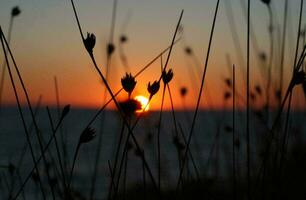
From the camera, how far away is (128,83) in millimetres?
759

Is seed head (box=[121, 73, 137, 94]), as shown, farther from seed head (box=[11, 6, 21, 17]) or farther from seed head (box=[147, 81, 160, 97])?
seed head (box=[11, 6, 21, 17])

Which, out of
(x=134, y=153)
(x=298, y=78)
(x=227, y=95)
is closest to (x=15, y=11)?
(x=298, y=78)

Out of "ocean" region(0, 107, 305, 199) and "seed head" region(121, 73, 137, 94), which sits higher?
"seed head" region(121, 73, 137, 94)

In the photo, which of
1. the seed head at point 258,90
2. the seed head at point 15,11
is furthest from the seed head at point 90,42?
the seed head at point 258,90

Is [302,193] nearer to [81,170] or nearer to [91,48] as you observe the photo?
[91,48]

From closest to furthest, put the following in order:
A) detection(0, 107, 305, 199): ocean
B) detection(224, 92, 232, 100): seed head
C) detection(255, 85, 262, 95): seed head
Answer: detection(0, 107, 305, 199): ocean, detection(255, 85, 262, 95): seed head, detection(224, 92, 232, 100): seed head

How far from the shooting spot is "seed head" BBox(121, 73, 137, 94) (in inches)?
29.7

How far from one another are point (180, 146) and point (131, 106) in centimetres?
37

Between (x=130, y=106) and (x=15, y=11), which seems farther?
(x=15, y=11)

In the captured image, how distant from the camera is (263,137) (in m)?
1.98

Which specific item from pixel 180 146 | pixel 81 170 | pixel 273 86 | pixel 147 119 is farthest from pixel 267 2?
pixel 81 170

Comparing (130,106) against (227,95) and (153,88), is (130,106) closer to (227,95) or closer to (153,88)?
(153,88)

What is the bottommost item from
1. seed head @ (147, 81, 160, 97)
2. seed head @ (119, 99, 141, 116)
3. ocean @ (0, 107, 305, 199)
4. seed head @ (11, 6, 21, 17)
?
ocean @ (0, 107, 305, 199)

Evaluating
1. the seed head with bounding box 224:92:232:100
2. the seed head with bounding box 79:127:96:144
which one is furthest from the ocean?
the seed head with bounding box 79:127:96:144
